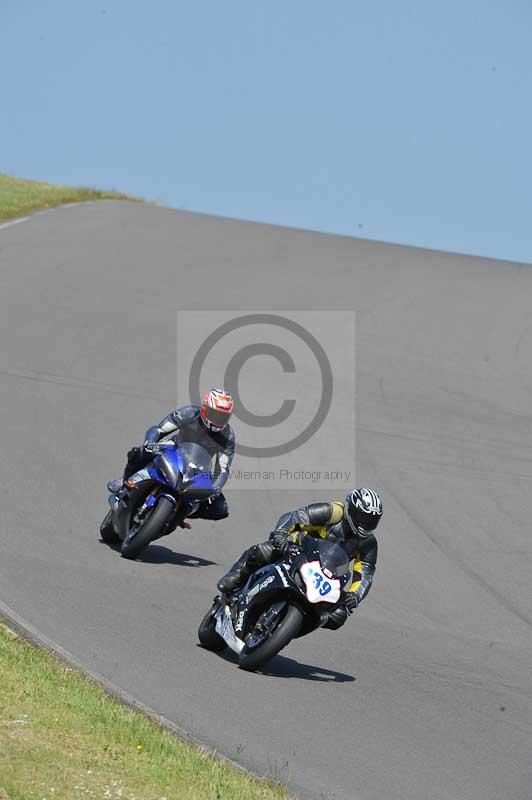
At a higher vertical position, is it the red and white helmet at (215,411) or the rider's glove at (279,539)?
the red and white helmet at (215,411)

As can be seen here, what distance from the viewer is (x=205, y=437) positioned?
40.8 ft

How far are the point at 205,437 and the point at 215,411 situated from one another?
0.39m

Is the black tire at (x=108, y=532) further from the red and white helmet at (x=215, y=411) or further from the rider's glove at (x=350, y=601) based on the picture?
the rider's glove at (x=350, y=601)

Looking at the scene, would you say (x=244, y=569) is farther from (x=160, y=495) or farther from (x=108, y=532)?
(x=108, y=532)

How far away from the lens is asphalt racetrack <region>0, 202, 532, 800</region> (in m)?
7.83

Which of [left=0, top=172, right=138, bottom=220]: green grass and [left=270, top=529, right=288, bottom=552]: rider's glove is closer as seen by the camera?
[left=270, top=529, right=288, bottom=552]: rider's glove

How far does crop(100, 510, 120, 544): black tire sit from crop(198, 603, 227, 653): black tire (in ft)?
9.90

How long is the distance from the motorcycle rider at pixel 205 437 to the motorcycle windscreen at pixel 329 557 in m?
3.31

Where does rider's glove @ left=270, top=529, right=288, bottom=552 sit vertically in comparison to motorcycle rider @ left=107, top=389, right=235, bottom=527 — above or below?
below

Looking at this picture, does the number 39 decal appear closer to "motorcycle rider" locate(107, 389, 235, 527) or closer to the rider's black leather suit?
"motorcycle rider" locate(107, 389, 235, 527)

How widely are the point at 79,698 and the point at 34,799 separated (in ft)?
5.25

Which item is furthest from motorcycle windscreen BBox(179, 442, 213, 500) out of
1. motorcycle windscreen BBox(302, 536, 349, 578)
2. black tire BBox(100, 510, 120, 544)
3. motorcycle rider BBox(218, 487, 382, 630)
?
motorcycle windscreen BBox(302, 536, 349, 578)

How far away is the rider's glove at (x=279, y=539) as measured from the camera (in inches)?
356

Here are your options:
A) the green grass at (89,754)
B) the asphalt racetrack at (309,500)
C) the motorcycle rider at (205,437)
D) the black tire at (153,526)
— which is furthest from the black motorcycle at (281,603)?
the motorcycle rider at (205,437)
